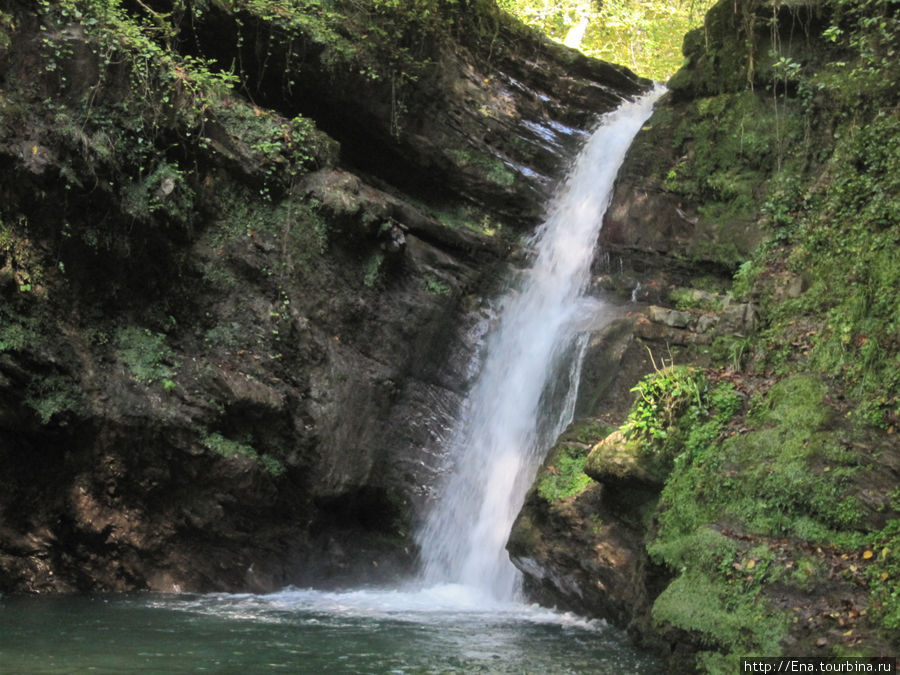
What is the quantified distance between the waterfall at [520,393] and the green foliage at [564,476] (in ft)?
4.34

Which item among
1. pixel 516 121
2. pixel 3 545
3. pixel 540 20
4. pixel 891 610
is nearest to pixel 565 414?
pixel 891 610

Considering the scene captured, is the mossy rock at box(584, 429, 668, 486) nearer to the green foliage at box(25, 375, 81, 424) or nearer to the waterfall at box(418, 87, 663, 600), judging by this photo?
the waterfall at box(418, 87, 663, 600)

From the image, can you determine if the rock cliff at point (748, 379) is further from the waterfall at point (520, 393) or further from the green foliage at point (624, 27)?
the green foliage at point (624, 27)

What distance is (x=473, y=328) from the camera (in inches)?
486

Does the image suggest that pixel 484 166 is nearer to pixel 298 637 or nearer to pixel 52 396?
pixel 52 396

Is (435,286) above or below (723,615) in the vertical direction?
above

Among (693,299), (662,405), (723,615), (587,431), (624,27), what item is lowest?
(723,615)

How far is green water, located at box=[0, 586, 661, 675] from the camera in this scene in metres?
5.86

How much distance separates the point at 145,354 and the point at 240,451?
71.3 inches

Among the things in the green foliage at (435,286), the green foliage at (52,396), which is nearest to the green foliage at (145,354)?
the green foliage at (52,396)

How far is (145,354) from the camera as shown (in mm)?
9883

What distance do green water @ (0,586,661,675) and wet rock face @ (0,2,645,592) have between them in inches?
44.2

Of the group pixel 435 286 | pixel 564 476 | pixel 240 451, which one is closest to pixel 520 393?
pixel 435 286

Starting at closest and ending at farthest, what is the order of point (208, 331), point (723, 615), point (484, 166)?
point (723, 615)
point (208, 331)
point (484, 166)
